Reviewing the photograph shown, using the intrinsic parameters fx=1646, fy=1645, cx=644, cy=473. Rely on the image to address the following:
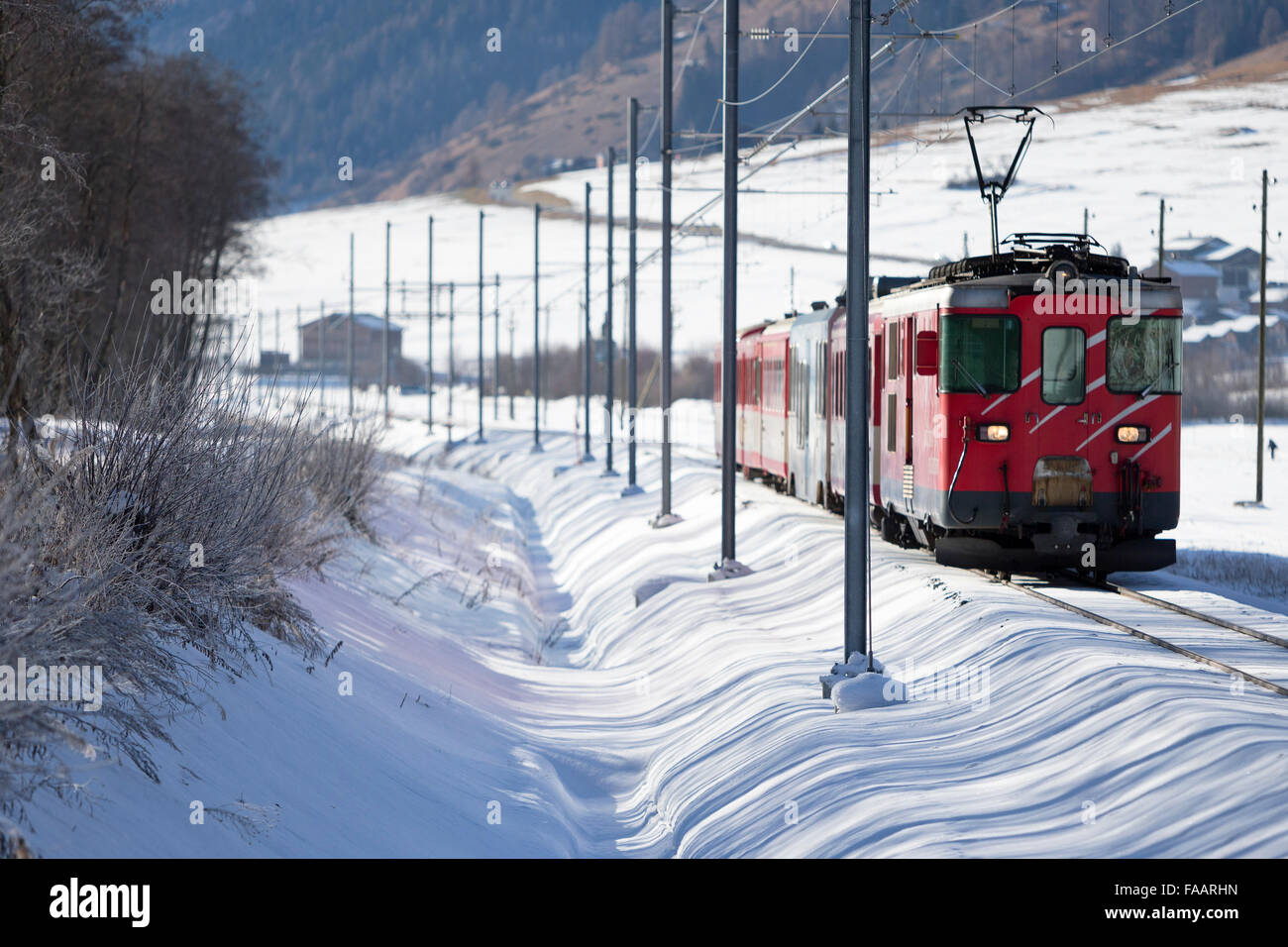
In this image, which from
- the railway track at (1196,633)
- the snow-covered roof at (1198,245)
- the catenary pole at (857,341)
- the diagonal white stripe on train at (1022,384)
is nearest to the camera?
the railway track at (1196,633)

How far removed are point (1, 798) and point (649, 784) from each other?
6273 millimetres

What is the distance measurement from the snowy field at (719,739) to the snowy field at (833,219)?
23.6 ft

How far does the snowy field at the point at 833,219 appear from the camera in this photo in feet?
265

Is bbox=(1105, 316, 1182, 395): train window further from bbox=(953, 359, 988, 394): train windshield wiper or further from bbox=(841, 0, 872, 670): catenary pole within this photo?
bbox=(841, 0, 872, 670): catenary pole

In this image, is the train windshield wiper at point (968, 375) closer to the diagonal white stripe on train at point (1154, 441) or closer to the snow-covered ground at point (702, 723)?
the diagonal white stripe on train at point (1154, 441)

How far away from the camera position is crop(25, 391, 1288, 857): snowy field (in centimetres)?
823

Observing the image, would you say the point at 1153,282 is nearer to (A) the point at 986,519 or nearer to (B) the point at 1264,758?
(A) the point at 986,519

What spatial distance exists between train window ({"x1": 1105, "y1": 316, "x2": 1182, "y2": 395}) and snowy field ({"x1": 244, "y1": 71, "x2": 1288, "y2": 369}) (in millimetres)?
3385

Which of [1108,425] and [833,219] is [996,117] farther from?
[833,219]

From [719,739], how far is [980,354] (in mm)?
6342

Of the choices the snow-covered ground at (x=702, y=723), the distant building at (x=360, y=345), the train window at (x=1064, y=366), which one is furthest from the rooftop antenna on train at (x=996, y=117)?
the distant building at (x=360, y=345)

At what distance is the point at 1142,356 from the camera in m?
17.4

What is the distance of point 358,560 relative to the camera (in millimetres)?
20375
